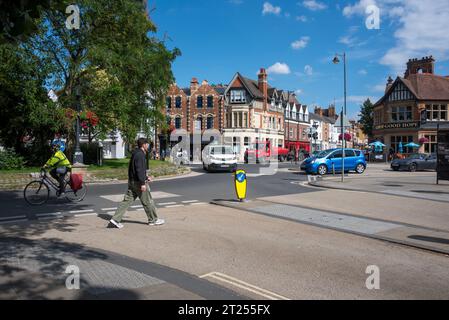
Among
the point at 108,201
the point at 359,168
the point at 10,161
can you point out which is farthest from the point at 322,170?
the point at 10,161

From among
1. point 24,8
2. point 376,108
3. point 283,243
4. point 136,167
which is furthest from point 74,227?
point 376,108

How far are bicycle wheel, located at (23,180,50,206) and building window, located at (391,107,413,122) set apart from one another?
4907cm

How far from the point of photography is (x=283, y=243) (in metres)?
7.05

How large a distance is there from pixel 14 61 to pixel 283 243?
653 inches

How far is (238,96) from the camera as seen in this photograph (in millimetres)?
56594

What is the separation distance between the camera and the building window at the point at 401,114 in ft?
165

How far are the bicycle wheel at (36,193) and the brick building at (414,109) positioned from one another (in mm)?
45861

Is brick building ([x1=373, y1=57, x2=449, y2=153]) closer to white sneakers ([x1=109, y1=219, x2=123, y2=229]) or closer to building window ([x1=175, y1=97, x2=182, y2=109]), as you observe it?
building window ([x1=175, y1=97, x2=182, y2=109])

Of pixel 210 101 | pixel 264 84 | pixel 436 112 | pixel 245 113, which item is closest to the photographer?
pixel 436 112

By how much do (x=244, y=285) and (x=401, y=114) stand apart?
5262 cm

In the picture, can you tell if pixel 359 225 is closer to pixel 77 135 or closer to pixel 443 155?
pixel 443 155

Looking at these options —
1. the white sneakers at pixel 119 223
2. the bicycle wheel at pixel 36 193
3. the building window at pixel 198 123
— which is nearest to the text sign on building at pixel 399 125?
the building window at pixel 198 123

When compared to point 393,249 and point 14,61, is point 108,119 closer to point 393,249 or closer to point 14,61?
point 14,61

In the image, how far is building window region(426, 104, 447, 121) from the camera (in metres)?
49.0
